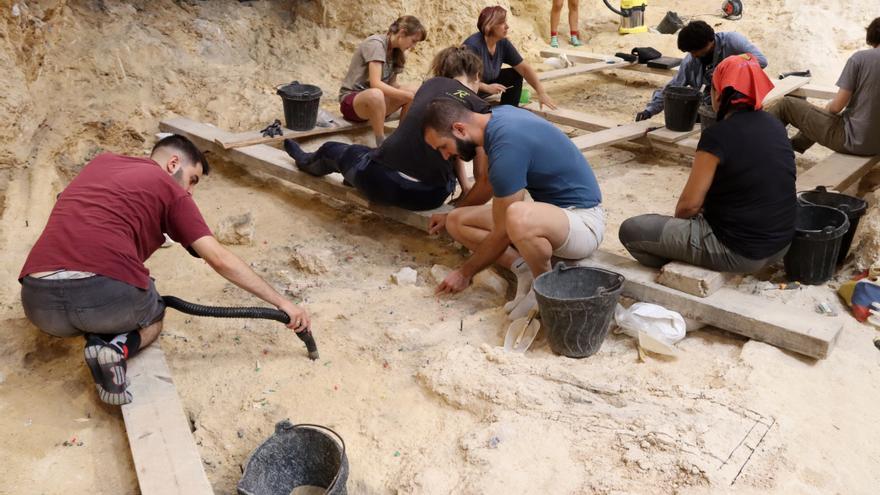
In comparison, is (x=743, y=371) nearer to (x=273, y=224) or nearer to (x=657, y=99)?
(x=273, y=224)

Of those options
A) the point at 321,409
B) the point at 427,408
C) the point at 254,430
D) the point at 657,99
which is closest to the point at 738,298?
the point at 427,408

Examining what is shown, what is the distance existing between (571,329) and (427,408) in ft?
2.29

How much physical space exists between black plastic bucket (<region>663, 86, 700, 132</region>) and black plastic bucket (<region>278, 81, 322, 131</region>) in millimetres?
2672

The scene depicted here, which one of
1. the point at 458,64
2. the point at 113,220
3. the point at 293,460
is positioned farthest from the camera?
the point at 458,64

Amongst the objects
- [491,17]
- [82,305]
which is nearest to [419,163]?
[82,305]

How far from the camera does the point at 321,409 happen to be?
115 inches

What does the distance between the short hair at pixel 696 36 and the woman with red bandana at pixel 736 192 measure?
6.87 ft

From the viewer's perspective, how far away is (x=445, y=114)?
3258mm

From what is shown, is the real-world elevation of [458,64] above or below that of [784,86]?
above

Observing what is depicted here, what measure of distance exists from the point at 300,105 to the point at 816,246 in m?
3.62

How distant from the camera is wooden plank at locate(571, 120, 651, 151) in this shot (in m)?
5.32

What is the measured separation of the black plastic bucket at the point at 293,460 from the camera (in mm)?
2455

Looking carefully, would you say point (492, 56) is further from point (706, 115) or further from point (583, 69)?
point (583, 69)

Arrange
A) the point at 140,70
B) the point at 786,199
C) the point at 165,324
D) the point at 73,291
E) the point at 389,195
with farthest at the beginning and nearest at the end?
the point at 140,70 → the point at 389,195 → the point at 165,324 → the point at 786,199 → the point at 73,291
